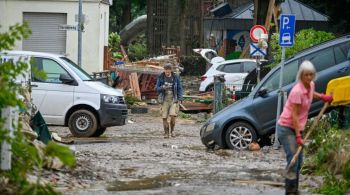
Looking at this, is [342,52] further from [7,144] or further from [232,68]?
[232,68]

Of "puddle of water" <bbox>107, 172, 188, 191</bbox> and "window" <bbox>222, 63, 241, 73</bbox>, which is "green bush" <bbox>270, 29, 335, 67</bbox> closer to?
"window" <bbox>222, 63, 241, 73</bbox>

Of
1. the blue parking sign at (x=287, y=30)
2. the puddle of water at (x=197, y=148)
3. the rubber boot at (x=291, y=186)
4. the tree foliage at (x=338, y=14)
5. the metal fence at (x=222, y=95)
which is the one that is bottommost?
the puddle of water at (x=197, y=148)

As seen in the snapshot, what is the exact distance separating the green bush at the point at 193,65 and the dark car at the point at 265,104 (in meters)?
35.0

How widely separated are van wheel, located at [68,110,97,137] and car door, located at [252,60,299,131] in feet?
14.5

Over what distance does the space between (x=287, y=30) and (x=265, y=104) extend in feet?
5.81

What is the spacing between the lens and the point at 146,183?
13148 mm

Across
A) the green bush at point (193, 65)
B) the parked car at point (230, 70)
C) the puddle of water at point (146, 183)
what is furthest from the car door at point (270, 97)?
the green bush at point (193, 65)

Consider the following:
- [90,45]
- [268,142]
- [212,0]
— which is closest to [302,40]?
[268,142]

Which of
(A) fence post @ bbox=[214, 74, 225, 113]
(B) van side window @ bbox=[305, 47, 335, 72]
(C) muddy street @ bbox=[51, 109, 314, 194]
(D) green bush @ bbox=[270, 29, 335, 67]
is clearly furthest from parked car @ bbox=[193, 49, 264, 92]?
(B) van side window @ bbox=[305, 47, 335, 72]

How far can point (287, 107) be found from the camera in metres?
11.4

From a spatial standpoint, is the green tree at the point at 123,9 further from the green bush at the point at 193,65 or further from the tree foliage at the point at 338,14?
the tree foliage at the point at 338,14

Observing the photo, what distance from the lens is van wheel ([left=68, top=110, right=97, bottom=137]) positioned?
70.4 feet

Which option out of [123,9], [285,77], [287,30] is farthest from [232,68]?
[123,9]

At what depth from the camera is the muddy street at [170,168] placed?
41.0 ft
